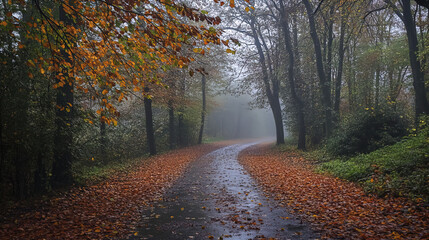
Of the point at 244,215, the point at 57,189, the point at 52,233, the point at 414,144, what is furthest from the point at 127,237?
the point at 414,144

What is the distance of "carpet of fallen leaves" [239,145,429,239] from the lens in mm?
5023

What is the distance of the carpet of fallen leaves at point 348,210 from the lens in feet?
16.5

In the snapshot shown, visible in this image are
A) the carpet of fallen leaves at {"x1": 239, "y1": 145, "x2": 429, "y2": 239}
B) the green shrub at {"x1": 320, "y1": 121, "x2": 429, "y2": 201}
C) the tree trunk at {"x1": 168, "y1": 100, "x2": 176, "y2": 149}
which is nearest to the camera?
the carpet of fallen leaves at {"x1": 239, "y1": 145, "x2": 429, "y2": 239}

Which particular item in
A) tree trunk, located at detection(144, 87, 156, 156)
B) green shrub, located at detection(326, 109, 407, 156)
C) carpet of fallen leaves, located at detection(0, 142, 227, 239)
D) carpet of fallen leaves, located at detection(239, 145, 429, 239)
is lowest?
carpet of fallen leaves, located at detection(239, 145, 429, 239)

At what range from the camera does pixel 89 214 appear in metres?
6.73

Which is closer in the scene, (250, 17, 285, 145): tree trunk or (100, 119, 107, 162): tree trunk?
(100, 119, 107, 162): tree trunk

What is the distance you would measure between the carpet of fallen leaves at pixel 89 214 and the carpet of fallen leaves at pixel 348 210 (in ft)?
12.9

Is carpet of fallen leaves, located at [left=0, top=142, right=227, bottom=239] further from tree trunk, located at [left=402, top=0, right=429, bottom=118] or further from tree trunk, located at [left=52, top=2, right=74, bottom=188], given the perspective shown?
tree trunk, located at [left=402, top=0, right=429, bottom=118]

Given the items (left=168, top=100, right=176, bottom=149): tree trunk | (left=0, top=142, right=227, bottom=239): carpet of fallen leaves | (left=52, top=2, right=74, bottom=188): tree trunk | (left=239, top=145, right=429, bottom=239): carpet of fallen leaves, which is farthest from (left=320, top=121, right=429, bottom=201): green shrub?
(left=168, top=100, right=176, bottom=149): tree trunk

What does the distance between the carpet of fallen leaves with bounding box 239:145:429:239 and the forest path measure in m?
0.47

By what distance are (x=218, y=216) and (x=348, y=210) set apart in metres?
3.00

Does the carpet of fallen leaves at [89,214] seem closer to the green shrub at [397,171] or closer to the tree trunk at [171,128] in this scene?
the green shrub at [397,171]

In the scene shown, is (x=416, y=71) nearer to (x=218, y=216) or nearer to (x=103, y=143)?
(x=218, y=216)

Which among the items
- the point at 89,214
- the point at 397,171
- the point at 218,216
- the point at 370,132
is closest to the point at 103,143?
the point at 89,214
